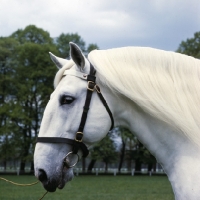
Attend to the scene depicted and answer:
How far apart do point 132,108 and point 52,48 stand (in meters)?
42.2

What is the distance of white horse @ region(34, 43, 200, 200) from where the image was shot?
2820mm

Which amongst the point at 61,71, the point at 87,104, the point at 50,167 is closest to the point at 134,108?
the point at 87,104

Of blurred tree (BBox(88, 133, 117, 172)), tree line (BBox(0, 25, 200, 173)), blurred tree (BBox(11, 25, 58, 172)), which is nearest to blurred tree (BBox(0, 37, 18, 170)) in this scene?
tree line (BBox(0, 25, 200, 173))

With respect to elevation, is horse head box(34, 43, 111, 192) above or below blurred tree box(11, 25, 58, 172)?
below

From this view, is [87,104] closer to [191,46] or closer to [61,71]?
[61,71]

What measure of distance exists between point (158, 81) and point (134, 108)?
0.99 ft

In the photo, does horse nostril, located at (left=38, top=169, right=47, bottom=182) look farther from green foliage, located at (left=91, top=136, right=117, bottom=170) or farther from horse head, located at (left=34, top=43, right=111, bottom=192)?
green foliage, located at (left=91, top=136, right=117, bottom=170)

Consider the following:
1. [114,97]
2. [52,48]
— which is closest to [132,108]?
[114,97]

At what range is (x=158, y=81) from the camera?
298 cm

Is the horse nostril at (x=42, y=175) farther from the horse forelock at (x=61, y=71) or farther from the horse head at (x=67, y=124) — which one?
the horse forelock at (x=61, y=71)

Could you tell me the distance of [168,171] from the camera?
285 centimetres

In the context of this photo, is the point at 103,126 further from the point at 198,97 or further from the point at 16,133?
the point at 16,133

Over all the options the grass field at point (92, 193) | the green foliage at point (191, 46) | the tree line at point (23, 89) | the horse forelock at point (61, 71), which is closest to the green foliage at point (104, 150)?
the tree line at point (23, 89)

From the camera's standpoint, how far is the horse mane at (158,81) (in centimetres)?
287
